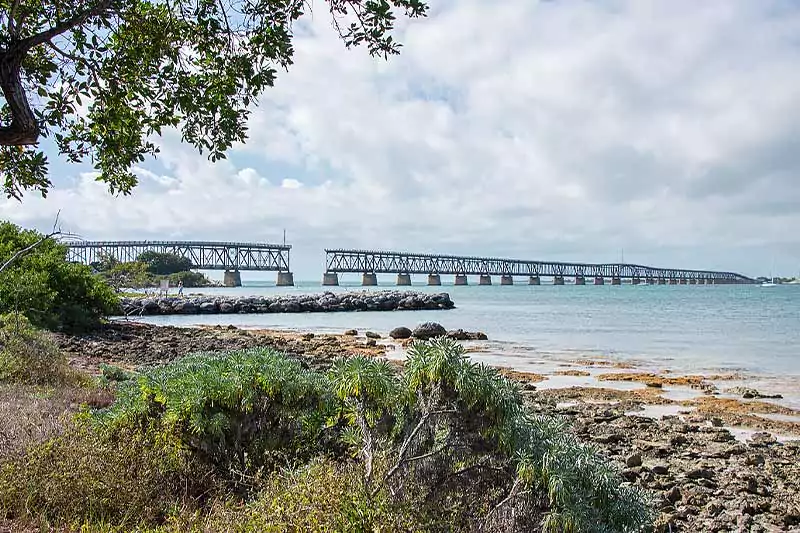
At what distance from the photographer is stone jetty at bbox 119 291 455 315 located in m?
52.9

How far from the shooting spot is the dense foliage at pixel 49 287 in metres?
20.0

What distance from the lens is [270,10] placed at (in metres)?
5.36

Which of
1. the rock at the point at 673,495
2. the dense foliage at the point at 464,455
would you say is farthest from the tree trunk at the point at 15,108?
the rock at the point at 673,495

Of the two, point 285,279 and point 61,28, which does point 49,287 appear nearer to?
point 61,28

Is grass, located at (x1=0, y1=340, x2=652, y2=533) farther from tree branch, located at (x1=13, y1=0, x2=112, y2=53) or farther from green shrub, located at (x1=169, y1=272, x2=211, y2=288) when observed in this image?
green shrub, located at (x1=169, y1=272, x2=211, y2=288)

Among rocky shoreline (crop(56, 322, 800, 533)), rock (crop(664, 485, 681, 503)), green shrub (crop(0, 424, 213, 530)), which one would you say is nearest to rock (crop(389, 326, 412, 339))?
rocky shoreline (crop(56, 322, 800, 533))

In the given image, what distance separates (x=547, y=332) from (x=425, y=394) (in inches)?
1200

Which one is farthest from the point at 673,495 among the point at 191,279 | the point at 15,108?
the point at 191,279

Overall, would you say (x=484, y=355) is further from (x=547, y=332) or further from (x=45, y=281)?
(x=45, y=281)

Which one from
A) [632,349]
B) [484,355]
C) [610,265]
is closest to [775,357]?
[632,349]

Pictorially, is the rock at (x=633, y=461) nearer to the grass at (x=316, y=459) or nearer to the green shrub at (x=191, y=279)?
the grass at (x=316, y=459)

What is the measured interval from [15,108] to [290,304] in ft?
191

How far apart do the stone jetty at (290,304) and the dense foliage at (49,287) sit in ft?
77.3

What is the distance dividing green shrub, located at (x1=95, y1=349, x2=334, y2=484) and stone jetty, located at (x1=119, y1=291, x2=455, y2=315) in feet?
153
